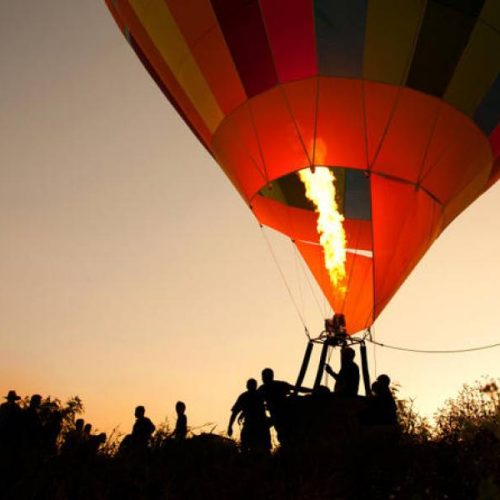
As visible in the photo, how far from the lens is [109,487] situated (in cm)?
433

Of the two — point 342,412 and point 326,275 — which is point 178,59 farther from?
point 342,412

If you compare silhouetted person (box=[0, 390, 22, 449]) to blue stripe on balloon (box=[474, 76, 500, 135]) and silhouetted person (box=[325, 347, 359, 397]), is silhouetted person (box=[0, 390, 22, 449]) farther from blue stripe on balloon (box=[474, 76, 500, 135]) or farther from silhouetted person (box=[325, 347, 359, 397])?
blue stripe on balloon (box=[474, 76, 500, 135])

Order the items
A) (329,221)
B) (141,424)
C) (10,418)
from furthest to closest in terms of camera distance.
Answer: (329,221), (141,424), (10,418)

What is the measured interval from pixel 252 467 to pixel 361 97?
21.4 feet

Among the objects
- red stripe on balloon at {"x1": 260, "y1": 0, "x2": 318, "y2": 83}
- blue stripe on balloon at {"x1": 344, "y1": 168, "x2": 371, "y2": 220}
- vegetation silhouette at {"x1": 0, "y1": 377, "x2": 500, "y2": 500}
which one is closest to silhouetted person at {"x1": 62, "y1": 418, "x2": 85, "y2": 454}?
vegetation silhouette at {"x1": 0, "y1": 377, "x2": 500, "y2": 500}

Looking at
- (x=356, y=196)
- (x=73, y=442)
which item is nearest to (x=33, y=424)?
(x=73, y=442)

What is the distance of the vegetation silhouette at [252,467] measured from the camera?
171 inches

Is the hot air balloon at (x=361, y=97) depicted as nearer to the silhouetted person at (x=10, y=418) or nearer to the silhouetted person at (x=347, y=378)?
the silhouetted person at (x=347, y=378)

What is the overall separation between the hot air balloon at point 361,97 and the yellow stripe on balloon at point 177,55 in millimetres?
24

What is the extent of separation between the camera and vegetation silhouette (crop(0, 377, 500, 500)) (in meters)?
4.34

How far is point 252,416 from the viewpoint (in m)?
7.69

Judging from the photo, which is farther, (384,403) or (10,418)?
(384,403)

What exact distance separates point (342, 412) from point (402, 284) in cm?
501

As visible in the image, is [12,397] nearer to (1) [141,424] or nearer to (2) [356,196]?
(1) [141,424]
